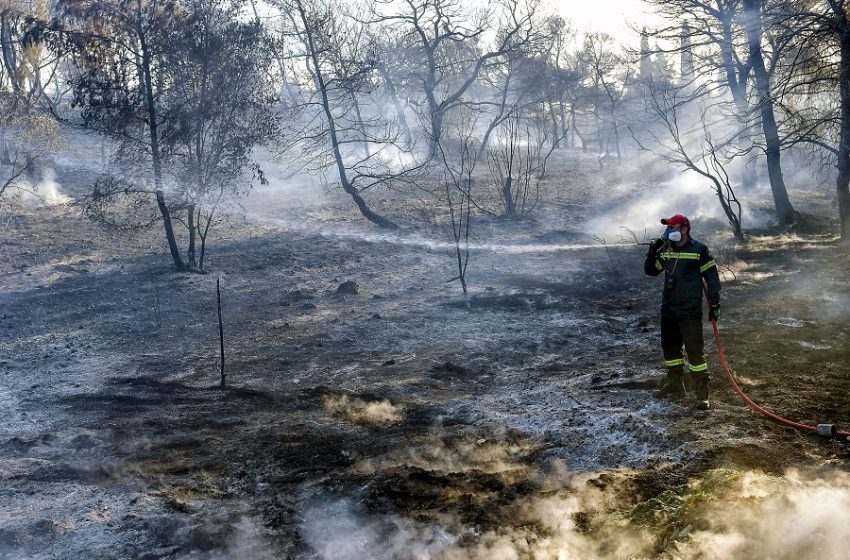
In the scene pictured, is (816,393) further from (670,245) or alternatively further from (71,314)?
(71,314)

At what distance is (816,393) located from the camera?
667 cm

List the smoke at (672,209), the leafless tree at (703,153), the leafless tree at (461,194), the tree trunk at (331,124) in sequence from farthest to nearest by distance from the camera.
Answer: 1. the smoke at (672,209)
2. the tree trunk at (331,124)
3. the leafless tree at (703,153)
4. the leafless tree at (461,194)

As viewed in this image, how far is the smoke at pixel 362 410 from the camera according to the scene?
7.39 metres

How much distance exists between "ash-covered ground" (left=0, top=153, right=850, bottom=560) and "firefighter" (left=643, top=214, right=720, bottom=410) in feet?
1.23

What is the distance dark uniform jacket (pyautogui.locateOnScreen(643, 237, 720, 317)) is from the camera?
675 cm

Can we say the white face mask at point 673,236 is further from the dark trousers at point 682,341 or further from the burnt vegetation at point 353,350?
the burnt vegetation at point 353,350

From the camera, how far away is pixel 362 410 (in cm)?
772

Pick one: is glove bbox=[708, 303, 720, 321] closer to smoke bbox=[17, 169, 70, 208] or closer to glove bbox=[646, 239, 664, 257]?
glove bbox=[646, 239, 664, 257]

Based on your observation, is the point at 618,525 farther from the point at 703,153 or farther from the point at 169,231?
the point at 703,153

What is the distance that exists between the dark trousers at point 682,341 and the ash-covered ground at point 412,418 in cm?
43

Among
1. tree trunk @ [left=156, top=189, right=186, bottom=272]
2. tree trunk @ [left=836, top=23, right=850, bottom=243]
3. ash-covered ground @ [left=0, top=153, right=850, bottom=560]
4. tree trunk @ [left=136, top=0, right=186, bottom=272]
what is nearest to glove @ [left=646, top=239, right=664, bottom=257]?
ash-covered ground @ [left=0, top=153, right=850, bottom=560]

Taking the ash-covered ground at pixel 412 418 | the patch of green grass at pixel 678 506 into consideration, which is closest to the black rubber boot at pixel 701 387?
the ash-covered ground at pixel 412 418

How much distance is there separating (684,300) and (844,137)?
10593 millimetres

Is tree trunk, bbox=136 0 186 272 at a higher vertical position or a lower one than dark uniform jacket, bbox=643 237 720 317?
higher
